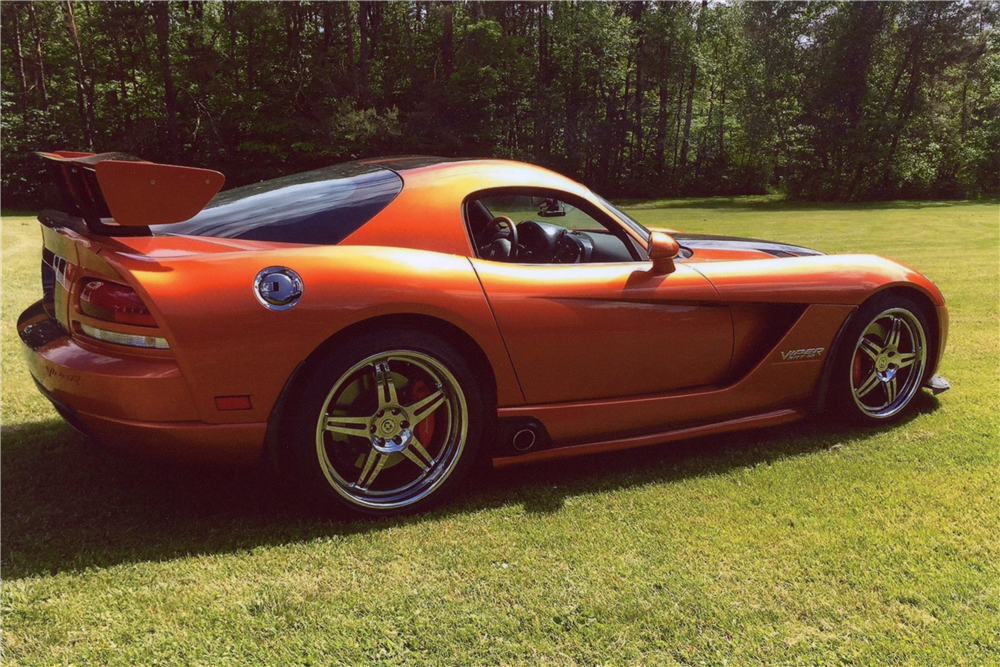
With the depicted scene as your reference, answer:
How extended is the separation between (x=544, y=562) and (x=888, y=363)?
2432 millimetres

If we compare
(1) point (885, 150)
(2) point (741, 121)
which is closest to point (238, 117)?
(2) point (741, 121)

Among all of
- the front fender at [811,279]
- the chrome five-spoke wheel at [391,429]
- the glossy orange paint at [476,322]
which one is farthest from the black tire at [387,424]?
the front fender at [811,279]

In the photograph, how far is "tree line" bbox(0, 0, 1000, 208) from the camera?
1300 inches

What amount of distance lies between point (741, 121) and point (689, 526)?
40607 millimetres

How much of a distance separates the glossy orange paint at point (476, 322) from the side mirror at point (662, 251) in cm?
4

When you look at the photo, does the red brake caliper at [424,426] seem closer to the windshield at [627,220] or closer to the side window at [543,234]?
the side window at [543,234]

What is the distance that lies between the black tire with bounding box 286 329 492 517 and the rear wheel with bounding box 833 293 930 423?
198 cm

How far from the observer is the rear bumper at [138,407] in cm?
249

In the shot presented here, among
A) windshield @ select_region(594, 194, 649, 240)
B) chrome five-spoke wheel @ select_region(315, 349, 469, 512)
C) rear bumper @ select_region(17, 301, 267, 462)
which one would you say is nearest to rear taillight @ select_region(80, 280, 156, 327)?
rear bumper @ select_region(17, 301, 267, 462)

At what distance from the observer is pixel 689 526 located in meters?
2.90

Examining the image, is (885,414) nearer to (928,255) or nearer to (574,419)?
(574,419)

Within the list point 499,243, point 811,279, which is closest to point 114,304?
point 499,243

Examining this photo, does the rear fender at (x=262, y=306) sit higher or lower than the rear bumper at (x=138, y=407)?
higher

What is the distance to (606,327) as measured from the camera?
10.4 ft
